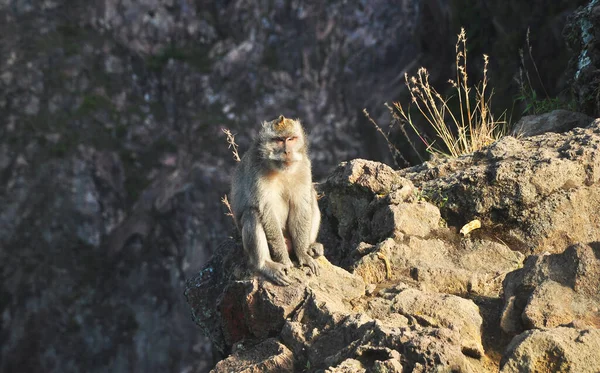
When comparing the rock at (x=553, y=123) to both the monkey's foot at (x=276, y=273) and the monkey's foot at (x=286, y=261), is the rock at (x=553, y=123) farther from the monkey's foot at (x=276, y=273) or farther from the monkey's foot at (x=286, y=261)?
the monkey's foot at (x=276, y=273)

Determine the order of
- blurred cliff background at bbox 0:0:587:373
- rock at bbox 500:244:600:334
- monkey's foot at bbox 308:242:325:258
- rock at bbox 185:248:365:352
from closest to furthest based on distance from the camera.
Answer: rock at bbox 500:244:600:334, rock at bbox 185:248:365:352, monkey's foot at bbox 308:242:325:258, blurred cliff background at bbox 0:0:587:373

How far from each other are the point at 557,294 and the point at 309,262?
168 cm

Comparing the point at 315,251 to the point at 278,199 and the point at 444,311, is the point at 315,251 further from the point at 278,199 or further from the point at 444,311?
the point at 444,311

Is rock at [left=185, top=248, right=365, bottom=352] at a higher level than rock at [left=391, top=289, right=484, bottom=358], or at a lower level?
higher

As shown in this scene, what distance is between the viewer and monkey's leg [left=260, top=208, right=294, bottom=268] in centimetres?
531

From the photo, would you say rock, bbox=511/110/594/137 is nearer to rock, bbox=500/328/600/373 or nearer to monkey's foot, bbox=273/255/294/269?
monkey's foot, bbox=273/255/294/269

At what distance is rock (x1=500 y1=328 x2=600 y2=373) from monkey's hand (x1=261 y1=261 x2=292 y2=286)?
157 centimetres

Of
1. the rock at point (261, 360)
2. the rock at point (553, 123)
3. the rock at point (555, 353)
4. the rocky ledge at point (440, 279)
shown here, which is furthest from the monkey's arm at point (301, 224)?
the rock at point (553, 123)

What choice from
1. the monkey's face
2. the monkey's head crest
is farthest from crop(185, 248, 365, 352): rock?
the monkey's head crest

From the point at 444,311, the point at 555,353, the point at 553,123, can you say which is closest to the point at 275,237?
the point at 444,311

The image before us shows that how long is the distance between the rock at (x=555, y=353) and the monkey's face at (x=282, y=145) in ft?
7.27

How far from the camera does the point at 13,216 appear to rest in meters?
19.6

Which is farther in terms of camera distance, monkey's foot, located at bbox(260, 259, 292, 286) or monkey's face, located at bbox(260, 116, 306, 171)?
monkey's face, located at bbox(260, 116, 306, 171)

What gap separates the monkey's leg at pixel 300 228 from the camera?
17.9 ft
